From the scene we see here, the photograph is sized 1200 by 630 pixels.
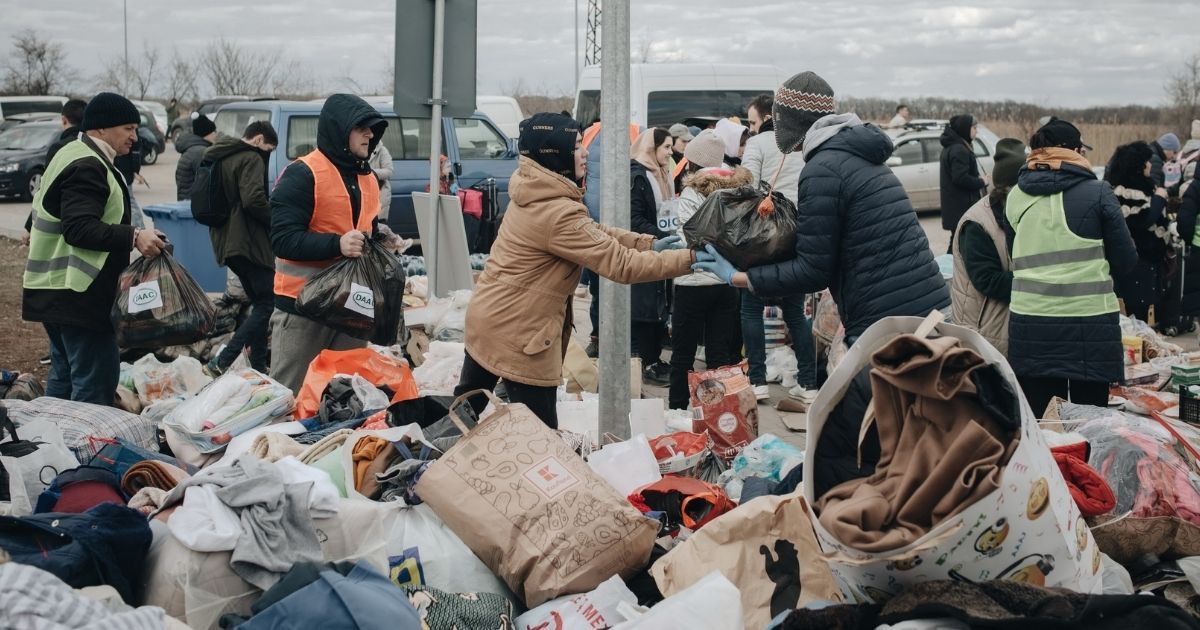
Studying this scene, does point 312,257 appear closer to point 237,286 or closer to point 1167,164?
point 237,286

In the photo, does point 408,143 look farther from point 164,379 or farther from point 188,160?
point 164,379

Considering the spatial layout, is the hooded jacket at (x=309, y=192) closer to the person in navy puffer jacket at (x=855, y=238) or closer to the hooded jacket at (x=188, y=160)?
the person in navy puffer jacket at (x=855, y=238)

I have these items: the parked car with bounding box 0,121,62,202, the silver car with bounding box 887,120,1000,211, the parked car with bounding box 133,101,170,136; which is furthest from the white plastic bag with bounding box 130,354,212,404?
the parked car with bounding box 133,101,170,136

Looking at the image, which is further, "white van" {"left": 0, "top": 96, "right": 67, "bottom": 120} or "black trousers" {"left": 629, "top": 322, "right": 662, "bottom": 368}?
"white van" {"left": 0, "top": 96, "right": 67, "bottom": 120}

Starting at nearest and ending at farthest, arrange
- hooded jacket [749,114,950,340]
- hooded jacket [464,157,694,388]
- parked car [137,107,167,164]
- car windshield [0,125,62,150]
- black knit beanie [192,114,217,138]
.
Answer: hooded jacket [749,114,950,340], hooded jacket [464,157,694,388], black knit beanie [192,114,217,138], car windshield [0,125,62,150], parked car [137,107,167,164]

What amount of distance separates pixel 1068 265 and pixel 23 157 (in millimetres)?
21417

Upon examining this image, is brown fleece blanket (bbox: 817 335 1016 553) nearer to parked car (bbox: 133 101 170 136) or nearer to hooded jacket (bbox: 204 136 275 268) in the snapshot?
hooded jacket (bbox: 204 136 275 268)

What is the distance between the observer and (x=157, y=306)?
555 centimetres

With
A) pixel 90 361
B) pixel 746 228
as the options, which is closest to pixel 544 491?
pixel 746 228

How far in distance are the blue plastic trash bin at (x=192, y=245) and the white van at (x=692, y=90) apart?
5.19 metres

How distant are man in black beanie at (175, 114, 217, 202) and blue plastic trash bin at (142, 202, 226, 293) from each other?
99 centimetres

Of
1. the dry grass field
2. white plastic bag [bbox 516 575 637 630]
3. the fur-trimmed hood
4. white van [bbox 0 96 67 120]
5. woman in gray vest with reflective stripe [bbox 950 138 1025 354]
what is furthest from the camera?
white van [bbox 0 96 67 120]

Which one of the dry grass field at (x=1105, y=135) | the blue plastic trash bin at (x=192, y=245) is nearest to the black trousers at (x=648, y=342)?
the blue plastic trash bin at (x=192, y=245)

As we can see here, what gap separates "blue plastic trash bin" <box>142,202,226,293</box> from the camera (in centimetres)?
974
